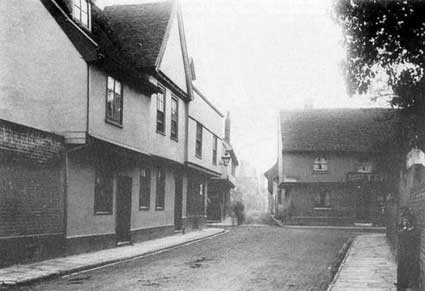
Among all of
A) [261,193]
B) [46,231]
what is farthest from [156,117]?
[261,193]

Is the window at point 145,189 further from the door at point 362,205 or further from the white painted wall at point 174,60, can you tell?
the door at point 362,205

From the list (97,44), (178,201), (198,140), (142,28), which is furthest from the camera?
(198,140)

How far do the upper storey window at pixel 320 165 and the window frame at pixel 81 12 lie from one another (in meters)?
29.2

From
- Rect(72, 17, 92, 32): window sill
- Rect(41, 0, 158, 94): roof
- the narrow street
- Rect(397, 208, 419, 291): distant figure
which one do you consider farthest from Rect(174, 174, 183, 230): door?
Rect(397, 208, 419, 291): distant figure

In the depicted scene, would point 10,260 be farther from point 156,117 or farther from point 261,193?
point 261,193

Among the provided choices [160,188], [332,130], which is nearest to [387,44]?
[160,188]

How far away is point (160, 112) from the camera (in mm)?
22484

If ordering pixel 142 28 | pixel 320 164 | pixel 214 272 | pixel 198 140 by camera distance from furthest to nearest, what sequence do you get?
pixel 320 164 < pixel 198 140 < pixel 142 28 < pixel 214 272

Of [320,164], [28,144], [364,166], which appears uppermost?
[320,164]

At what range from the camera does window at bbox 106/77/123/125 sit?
1686 cm

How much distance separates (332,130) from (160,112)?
85.2 feet

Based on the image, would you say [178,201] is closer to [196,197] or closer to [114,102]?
[196,197]

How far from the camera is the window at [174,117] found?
79.3 feet

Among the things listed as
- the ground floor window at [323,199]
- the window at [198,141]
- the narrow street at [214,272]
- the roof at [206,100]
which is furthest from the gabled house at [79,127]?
the ground floor window at [323,199]
